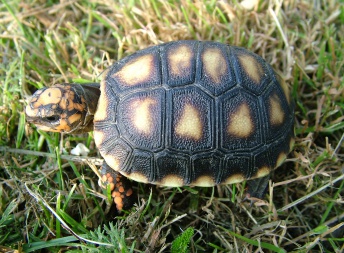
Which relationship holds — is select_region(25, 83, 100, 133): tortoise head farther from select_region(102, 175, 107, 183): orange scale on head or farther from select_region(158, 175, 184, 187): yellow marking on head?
select_region(158, 175, 184, 187): yellow marking on head

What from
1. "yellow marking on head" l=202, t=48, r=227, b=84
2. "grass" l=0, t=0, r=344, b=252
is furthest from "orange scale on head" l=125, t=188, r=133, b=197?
"yellow marking on head" l=202, t=48, r=227, b=84

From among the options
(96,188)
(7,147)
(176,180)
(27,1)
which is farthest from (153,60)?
(27,1)

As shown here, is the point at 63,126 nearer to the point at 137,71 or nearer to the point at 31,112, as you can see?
the point at 31,112

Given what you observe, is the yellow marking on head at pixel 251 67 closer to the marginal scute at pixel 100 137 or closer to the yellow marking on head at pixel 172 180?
the yellow marking on head at pixel 172 180

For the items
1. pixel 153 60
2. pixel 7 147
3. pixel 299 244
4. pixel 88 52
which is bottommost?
pixel 299 244

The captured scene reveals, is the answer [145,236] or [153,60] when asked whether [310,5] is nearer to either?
[153,60]

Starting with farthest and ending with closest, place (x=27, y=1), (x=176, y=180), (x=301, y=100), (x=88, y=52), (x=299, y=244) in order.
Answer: (x=27, y=1) < (x=88, y=52) < (x=301, y=100) < (x=299, y=244) < (x=176, y=180)

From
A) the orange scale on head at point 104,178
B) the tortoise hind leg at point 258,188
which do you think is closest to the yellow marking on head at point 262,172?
the tortoise hind leg at point 258,188
